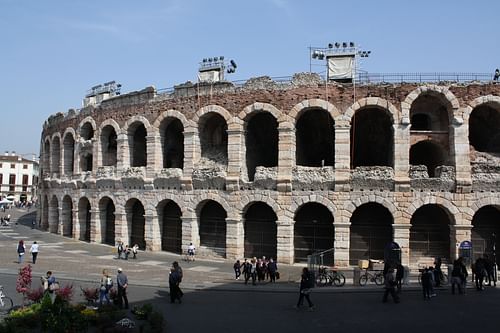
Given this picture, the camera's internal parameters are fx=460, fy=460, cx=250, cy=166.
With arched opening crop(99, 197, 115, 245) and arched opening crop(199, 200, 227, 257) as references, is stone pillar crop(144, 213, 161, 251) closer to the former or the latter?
arched opening crop(199, 200, 227, 257)

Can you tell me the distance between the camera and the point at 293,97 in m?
27.1

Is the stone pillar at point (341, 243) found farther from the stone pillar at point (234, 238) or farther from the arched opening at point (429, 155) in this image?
the arched opening at point (429, 155)

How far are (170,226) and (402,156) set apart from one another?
52.2 ft

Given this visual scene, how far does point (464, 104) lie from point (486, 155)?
10.2 ft

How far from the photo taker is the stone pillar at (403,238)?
81.8 feet

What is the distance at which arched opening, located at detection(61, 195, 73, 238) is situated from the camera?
40.7 meters

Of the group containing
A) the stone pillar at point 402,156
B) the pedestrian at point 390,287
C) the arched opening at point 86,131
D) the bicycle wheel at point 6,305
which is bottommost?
the bicycle wheel at point 6,305

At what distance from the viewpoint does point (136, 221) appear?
3372cm

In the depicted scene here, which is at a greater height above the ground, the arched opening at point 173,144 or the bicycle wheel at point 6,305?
the arched opening at point 173,144

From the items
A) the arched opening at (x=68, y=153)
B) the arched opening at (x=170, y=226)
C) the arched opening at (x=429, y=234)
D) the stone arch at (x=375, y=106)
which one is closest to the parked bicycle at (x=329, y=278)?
the arched opening at (x=429, y=234)

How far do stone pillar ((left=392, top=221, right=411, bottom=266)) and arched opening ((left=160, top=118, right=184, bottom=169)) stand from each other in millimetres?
16526

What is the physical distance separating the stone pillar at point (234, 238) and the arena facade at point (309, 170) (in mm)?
94

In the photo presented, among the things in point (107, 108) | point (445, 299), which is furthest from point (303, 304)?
point (107, 108)

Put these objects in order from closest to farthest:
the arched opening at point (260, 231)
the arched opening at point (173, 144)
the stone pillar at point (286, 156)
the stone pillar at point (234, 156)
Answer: the stone pillar at point (286, 156) → the stone pillar at point (234, 156) → the arched opening at point (260, 231) → the arched opening at point (173, 144)
